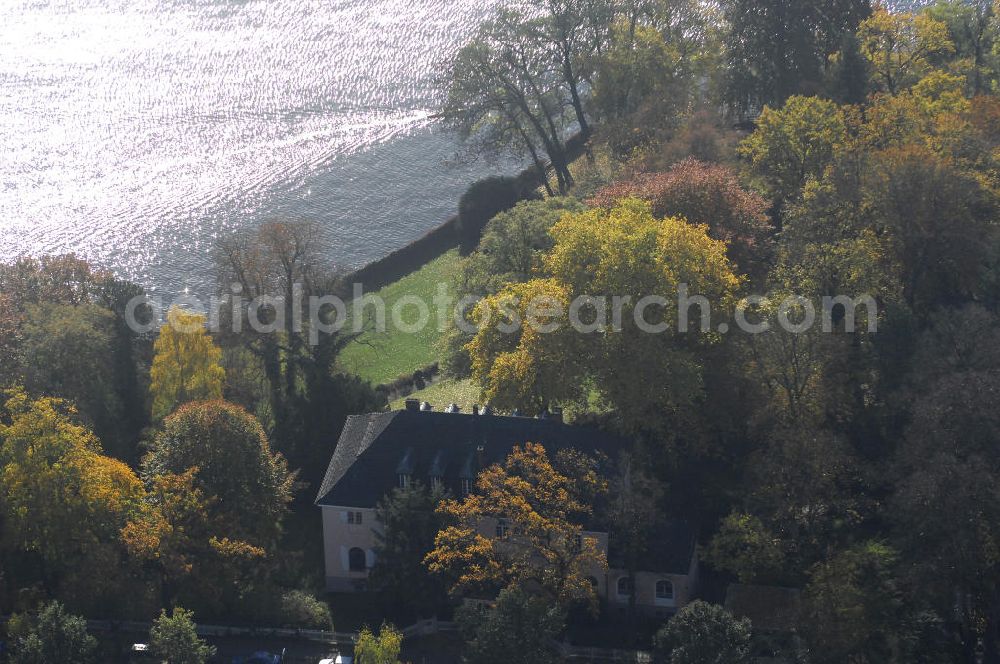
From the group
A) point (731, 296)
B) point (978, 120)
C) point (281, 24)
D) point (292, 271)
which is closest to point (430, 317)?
point (292, 271)

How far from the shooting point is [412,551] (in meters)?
56.2

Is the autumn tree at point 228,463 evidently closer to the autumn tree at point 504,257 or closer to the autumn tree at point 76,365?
the autumn tree at point 76,365

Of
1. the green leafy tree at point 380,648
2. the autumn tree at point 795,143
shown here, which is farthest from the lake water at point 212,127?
the green leafy tree at point 380,648

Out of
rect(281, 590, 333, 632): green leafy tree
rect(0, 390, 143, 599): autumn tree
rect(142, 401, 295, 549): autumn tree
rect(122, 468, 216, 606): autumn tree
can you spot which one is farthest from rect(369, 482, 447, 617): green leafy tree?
rect(0, 390, 143, 599): autumn tree

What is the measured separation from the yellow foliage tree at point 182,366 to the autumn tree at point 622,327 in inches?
692

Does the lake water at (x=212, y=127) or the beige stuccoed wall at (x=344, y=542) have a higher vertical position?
the lake water at (x=212, y=127)

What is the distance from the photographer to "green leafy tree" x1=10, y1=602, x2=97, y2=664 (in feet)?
170

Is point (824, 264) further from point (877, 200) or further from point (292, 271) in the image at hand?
point (292, 271)

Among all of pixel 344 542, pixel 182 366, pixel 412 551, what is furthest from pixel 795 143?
pixel 182 366

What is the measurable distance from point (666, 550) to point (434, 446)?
12177 mm

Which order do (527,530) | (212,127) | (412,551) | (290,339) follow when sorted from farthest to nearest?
1. (212,127)
2. (290,339)
3. (412,551)
4. (527,530)

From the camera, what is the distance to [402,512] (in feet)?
185

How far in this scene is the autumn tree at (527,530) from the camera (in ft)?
174

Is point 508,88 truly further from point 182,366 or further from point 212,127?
point 182,366
